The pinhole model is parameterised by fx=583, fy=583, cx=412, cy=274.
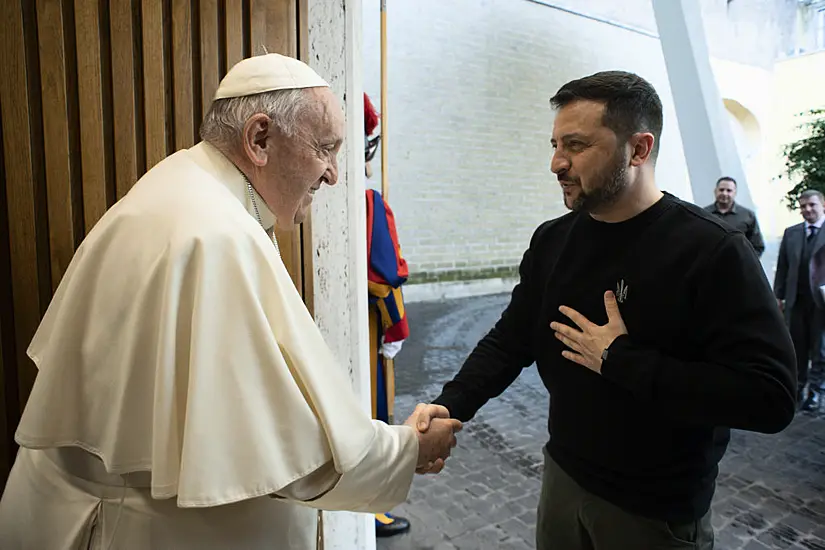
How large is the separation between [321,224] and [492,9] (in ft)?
30.3

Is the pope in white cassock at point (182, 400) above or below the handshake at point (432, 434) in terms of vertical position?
above

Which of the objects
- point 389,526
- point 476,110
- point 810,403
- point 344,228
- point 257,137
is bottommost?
point 810,403

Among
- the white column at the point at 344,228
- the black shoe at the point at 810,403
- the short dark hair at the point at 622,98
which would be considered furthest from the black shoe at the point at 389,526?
the black shoe at the point at 810,403

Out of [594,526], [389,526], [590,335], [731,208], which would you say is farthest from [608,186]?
[731,208]

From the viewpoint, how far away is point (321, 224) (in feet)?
8.14

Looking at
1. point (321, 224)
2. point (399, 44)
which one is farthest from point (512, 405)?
point (399, 44)

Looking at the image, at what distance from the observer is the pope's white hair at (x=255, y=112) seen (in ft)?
4.76

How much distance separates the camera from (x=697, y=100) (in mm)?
8133

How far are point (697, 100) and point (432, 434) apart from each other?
808 cm

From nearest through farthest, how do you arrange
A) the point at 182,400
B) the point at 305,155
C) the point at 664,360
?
the point at 182,400 → the point at 664,360 → the point at 305,155

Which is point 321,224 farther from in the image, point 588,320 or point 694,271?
point 694,271

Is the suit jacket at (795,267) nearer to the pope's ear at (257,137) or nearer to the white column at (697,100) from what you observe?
the white column at (697,100)

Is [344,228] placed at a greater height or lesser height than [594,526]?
greater

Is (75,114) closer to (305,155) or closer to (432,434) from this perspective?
(305,155)
